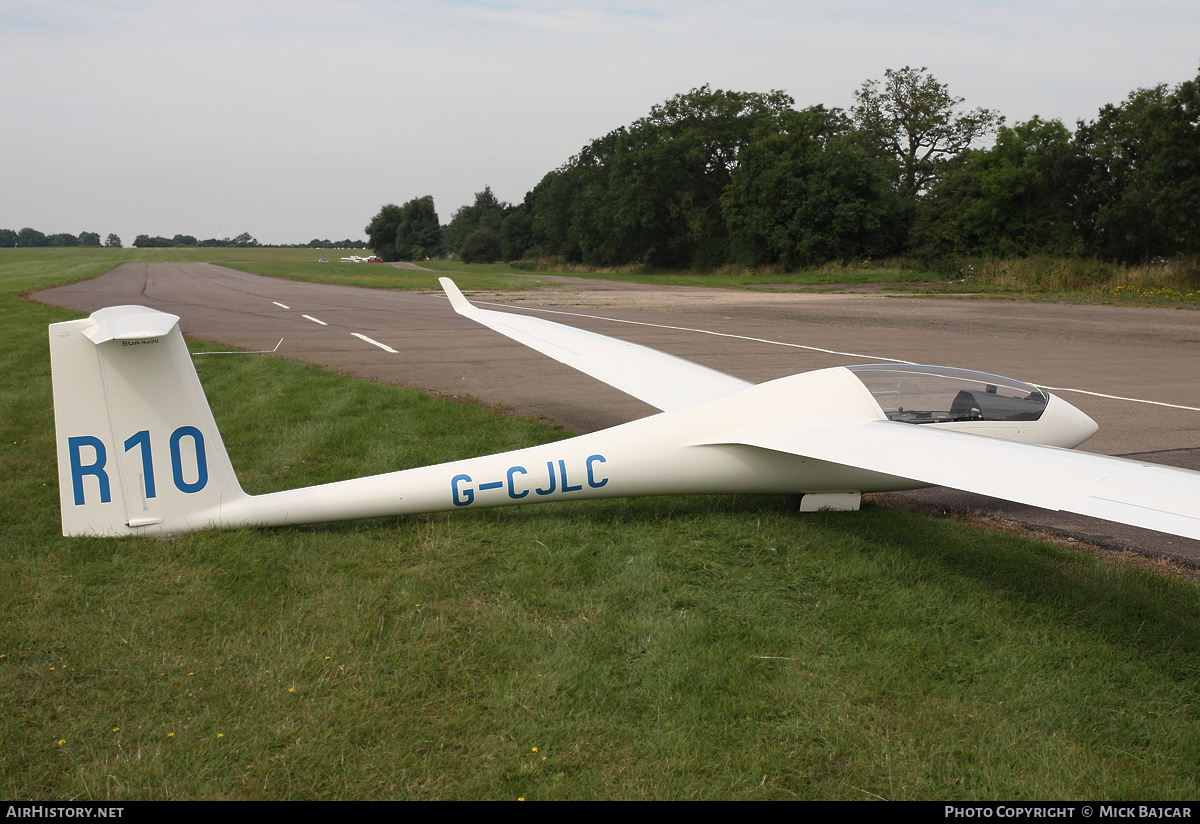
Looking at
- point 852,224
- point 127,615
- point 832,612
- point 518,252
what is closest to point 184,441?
point 127,615

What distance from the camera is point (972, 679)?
4031 mm

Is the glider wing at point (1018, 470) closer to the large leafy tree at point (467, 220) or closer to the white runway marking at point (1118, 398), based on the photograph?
the white runway marking at point (1118, 398)

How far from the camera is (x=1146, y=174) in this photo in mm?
35844

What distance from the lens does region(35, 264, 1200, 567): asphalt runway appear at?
378 inches

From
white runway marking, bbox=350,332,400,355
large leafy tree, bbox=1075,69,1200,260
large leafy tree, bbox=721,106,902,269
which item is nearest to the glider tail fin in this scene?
white runway marking, bbox=350,332,400,355

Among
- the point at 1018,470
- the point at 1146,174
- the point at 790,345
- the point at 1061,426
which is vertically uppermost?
the point at 1146,174

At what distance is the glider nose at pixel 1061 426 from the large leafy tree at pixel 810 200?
51.7 m

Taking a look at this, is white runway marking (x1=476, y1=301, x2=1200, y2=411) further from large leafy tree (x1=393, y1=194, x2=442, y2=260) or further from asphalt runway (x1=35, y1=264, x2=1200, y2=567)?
large leafy tree (x1=393, y1=194, x2=442, y2=260)

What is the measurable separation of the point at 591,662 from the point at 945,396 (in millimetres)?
3697

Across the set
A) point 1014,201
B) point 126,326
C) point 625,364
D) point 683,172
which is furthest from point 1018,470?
point 683,172

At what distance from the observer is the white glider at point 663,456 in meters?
4.30

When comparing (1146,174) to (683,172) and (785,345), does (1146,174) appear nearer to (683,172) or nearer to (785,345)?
(785,345)

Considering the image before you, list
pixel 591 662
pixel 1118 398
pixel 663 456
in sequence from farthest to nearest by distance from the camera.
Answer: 1. pixel 1118 398
2. pixel 663 456
3. pixel 591 662

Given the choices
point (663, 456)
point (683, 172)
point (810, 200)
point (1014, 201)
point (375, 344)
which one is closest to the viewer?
point (663, 456)
